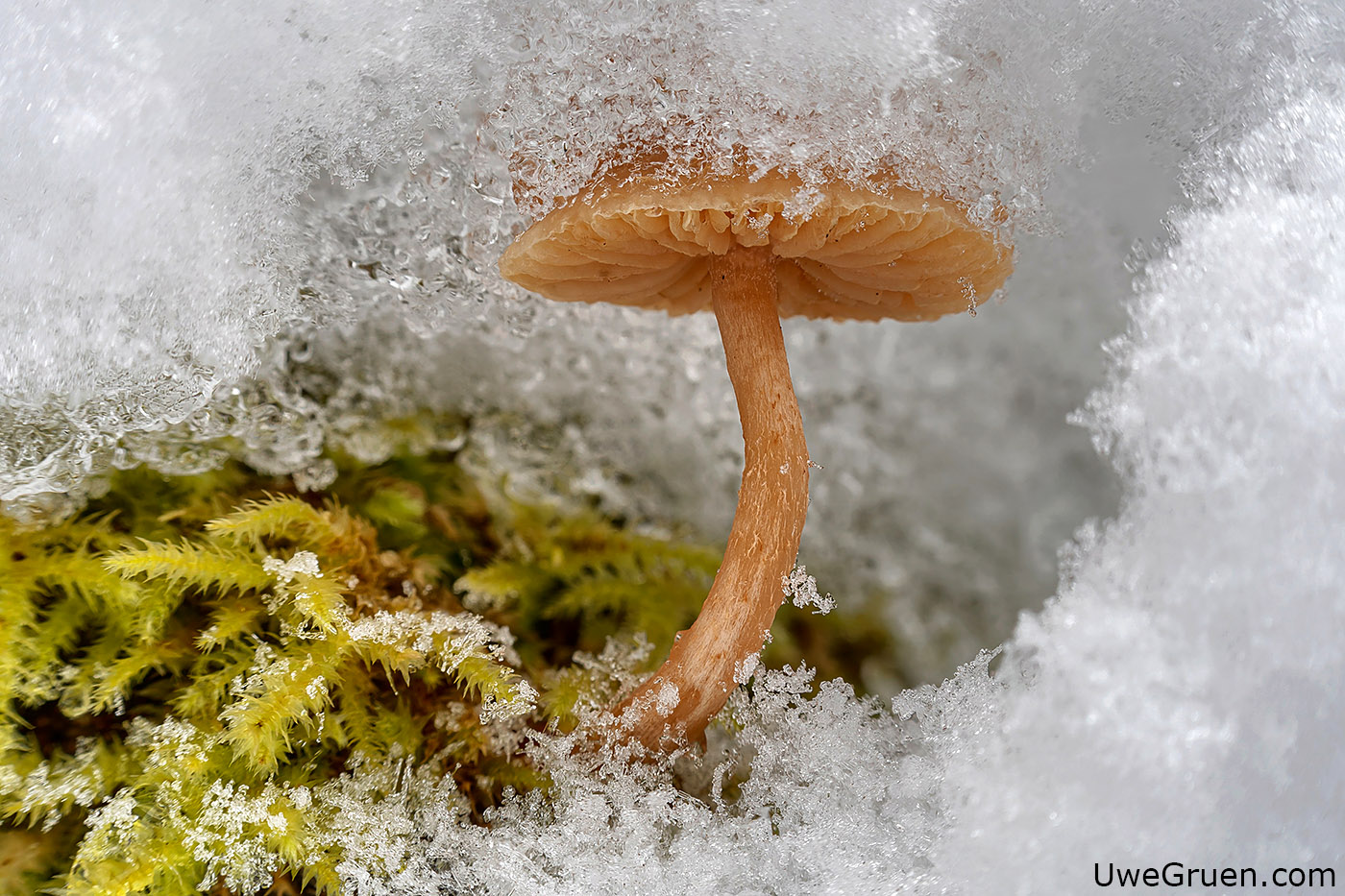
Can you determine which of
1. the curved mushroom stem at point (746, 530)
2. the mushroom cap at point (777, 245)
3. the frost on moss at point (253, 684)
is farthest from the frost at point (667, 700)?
the mushroom cap at point (777, 245)

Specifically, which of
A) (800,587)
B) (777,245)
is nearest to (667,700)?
(800,587)

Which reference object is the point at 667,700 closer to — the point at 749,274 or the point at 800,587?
the point at 800,587

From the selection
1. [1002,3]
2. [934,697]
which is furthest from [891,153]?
[934,697]

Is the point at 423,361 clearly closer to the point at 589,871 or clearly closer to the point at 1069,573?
the point at 589,871

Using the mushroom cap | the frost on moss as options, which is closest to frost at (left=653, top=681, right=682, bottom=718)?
the frost on moss

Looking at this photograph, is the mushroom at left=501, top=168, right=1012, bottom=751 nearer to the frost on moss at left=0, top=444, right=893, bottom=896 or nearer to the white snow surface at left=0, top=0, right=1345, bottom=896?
the white snow surface at left=0, top=0, right=1345, bottom=896
